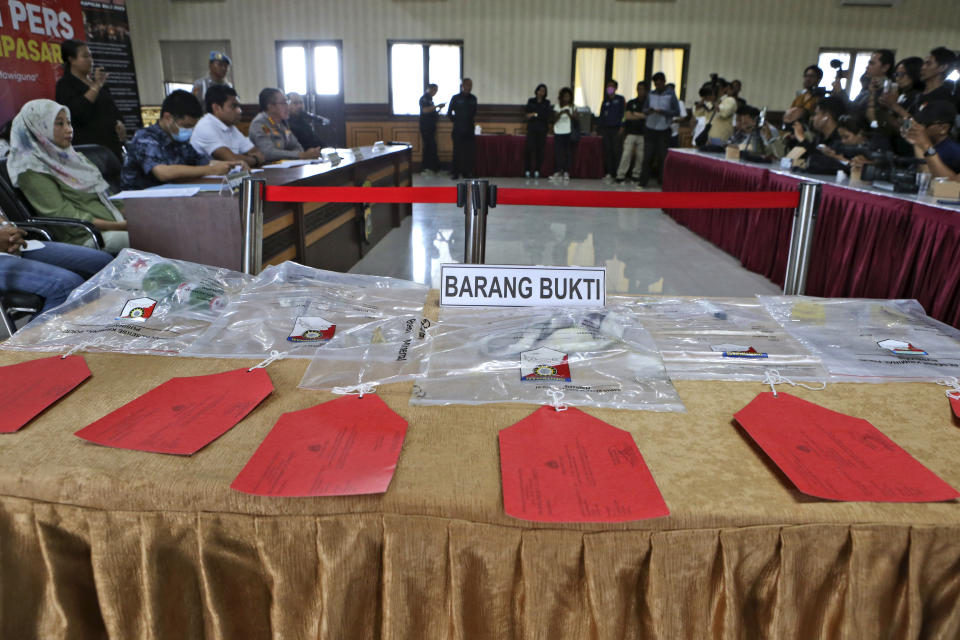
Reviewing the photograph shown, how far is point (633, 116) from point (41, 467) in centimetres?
845

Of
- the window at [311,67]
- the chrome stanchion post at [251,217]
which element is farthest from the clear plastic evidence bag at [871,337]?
the window at [311,67]

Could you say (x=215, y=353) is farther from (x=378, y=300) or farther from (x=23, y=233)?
(x=23, y=233)

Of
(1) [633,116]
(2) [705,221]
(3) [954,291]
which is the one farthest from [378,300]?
(1) [633,116]

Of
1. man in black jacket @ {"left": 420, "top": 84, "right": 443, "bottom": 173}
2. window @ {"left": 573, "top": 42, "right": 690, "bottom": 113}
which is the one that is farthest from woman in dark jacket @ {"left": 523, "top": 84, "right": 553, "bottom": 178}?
man in black jacket @ {"left": 420, "top": 84, "right": 443, "bottom": 173}

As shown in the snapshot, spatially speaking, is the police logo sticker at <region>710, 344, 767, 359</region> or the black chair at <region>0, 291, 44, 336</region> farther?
the black chair at <region>0, 291, 44, 336</region>

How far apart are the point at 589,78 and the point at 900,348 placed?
31.7 ft

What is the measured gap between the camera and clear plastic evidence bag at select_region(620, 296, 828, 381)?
880mm

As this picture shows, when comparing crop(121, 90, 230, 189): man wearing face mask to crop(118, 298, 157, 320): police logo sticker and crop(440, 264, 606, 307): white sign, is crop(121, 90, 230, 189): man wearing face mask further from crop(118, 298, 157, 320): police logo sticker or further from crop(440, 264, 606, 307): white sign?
crop(440, 264, 606, 307): white sign

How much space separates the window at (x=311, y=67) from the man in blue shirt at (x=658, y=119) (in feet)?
16.7

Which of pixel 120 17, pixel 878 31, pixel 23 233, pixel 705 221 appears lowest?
pixel 705 221

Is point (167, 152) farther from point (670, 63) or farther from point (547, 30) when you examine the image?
point (670, 63)

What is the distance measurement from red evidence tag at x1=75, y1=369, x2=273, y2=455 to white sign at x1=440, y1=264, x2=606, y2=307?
402 millimetres

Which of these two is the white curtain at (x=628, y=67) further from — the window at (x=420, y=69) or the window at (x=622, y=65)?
the window at (x=420, y=69)

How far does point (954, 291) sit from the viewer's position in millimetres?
2223
